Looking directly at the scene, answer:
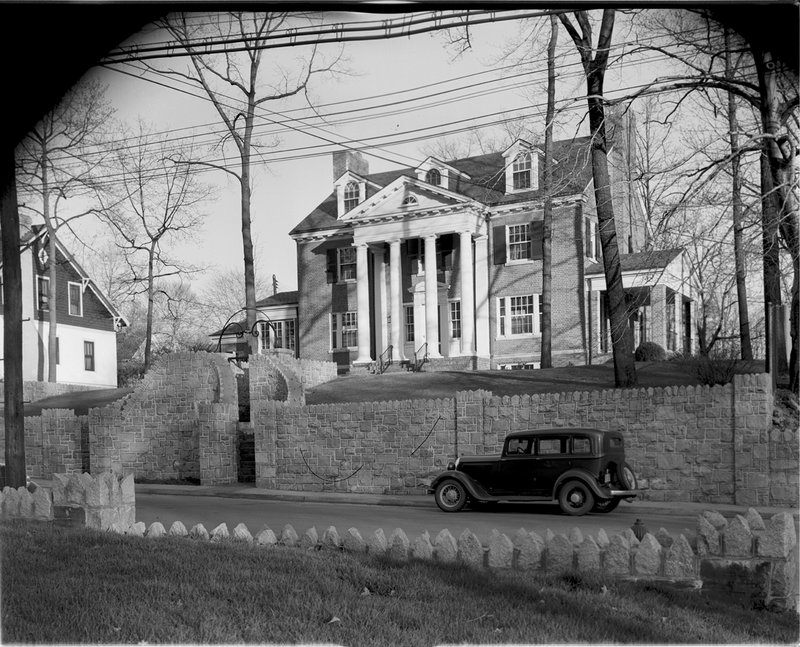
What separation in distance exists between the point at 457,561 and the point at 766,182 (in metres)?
7.61

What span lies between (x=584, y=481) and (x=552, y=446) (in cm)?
75

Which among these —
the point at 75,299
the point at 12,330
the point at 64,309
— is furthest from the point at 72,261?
the point at 12,330

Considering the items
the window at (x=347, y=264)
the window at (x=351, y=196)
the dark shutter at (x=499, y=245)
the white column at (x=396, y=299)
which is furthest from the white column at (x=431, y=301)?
the window at (x=347, y=264)

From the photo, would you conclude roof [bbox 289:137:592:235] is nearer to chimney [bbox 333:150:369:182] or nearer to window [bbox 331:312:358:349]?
chimney [bbox 333:150:369:182]

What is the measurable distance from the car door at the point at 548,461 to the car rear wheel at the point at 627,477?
878mm

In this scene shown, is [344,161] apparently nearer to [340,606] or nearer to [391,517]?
[391,517]

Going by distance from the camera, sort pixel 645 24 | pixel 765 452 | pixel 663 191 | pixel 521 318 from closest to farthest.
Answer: pixel 645 24 < pixel 663 191 < pixel 765 452 < pixel 521 318

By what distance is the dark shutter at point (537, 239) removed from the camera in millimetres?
25703

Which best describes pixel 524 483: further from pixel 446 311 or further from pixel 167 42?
pixel 446 311

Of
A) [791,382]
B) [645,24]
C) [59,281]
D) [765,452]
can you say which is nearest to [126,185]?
[59,281]

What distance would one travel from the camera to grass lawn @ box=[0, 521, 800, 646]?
5.38 m

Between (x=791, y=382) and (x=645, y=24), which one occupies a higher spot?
(x=645, y=24)

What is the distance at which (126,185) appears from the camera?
392 inches

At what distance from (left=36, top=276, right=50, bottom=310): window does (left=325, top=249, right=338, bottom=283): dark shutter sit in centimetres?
1912
